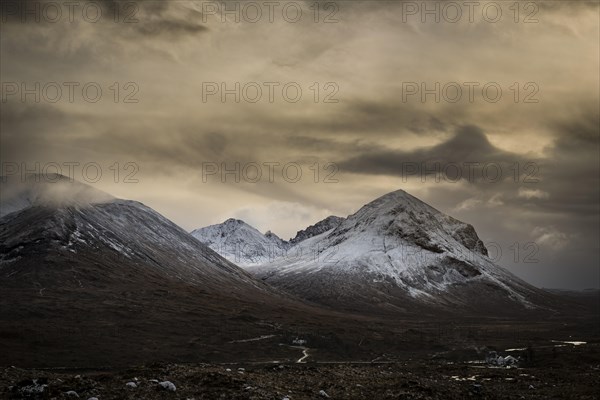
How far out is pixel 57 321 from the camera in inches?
6063

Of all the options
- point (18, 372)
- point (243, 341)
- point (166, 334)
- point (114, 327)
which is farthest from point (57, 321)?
point (18, 372)

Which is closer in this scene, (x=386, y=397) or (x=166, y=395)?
(x=166, y=395)

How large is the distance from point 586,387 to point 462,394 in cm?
1644

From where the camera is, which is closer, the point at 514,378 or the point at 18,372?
the point at 18,372

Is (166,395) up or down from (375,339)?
up

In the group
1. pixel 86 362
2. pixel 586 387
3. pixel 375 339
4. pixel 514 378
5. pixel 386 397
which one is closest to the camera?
pixel 386 397

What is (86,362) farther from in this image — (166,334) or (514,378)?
(514,378)

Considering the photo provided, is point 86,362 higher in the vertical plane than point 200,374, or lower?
lower

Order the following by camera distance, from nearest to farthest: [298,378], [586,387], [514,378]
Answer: [298,378] → [586,387] → [514,378]

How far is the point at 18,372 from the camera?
149ft

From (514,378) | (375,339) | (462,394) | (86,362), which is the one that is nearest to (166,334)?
(86,362)

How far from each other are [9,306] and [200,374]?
15002cm

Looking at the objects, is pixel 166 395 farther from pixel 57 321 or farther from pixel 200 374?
pixel 57 321

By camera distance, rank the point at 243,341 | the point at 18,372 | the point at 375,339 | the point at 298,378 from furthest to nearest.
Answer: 1. the point at 375,339
2. the point at 243,341
3. the point at 298,378
4. the point at 18,372
